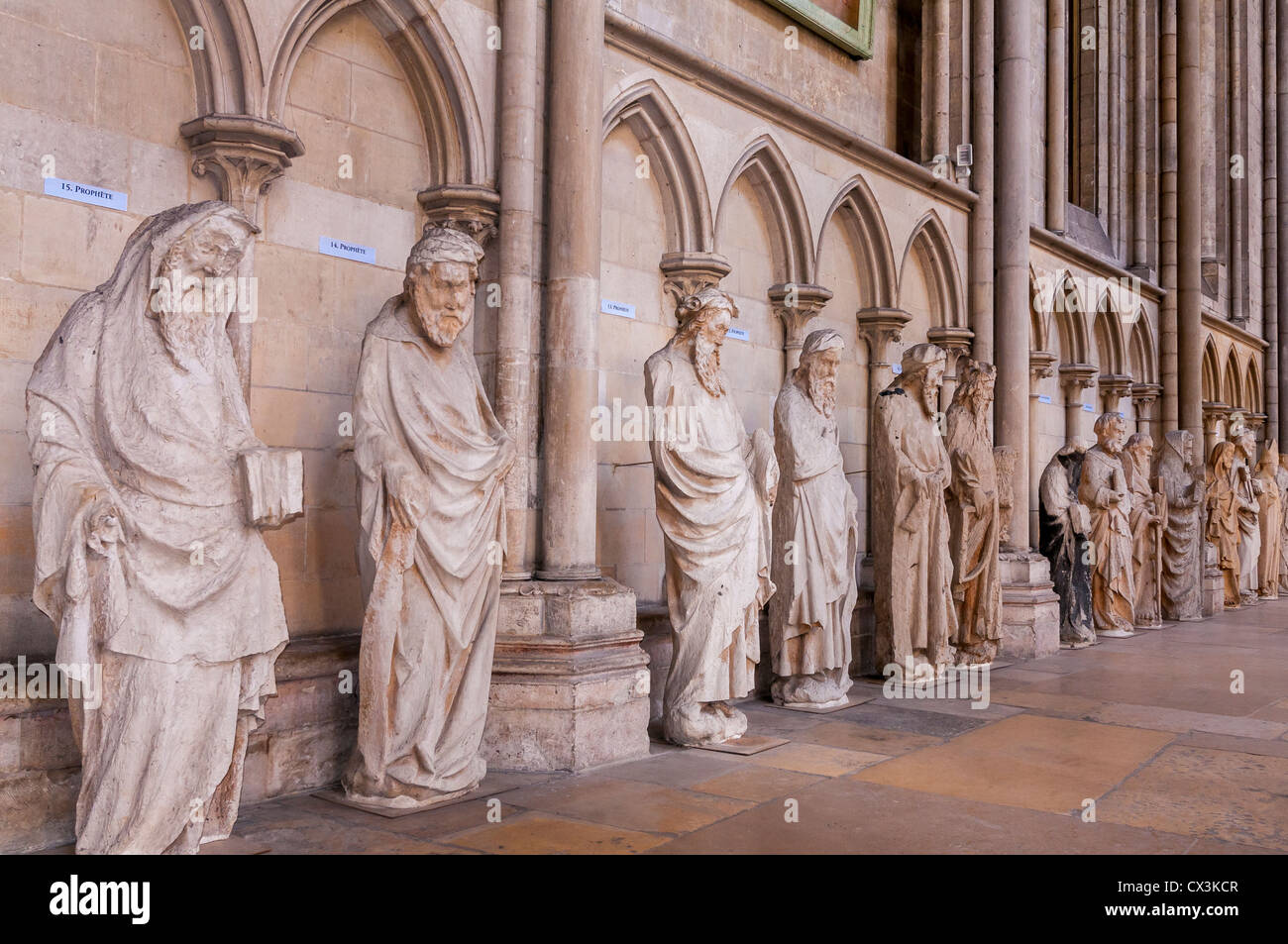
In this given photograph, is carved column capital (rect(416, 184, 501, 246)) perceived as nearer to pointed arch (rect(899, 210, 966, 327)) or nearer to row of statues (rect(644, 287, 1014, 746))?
row of statues (rect(644, 287, 1014, 746))

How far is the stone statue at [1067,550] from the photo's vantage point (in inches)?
366

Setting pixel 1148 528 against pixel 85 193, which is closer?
pixel 85 193

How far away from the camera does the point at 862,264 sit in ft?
27.5

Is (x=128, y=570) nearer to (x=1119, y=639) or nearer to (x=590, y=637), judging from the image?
(x=590, y=637)

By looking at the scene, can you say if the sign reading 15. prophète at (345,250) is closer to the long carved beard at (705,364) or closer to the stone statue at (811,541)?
the long carved beard at (705,364)

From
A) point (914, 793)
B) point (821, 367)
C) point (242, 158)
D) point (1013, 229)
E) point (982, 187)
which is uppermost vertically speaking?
point (982, 187)

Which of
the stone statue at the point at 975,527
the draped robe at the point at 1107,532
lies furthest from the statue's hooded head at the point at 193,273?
the draped robe at the point at 1107,532

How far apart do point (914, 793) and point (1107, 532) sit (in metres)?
6.18

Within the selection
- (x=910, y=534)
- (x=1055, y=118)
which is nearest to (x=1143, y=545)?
(x=1055, y=118)

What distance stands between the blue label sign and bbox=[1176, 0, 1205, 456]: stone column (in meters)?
9.99

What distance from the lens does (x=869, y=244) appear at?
8320mm

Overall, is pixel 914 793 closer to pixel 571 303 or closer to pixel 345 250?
pixel 571 303

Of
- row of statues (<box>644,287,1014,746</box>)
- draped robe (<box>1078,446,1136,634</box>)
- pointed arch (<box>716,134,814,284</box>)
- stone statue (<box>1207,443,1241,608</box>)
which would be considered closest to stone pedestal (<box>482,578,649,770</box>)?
row of statues (<box>644,287,1014,746</box>)

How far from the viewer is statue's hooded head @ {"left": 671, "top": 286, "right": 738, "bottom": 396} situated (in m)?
5.35
